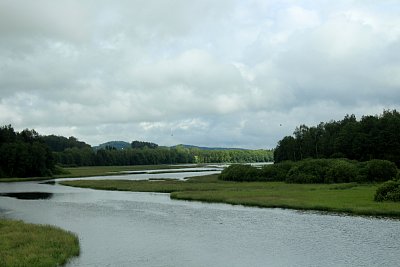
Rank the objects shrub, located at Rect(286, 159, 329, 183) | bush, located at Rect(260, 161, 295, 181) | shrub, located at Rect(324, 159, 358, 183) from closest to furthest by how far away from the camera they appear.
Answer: shrub, located at Rect(324, 159, 358, 183) → shrub, located at Rect(286, 159, 329, 183) → bush, located at Rect(260, 161, 295, 181)

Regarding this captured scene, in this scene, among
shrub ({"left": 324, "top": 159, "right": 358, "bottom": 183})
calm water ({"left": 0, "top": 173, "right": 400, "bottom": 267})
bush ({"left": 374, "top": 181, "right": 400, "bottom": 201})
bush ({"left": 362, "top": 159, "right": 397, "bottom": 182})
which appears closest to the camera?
calm water ({"left": 0, "top": 173, "right": 400, "bottom": 267})

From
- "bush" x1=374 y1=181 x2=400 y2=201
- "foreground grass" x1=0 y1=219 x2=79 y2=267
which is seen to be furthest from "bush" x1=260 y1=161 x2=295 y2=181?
"foreground grass" x1=0 y1=219 x2=79 y2=267

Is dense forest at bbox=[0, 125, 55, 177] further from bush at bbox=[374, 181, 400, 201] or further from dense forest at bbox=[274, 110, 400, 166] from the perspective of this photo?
bush at bbox=[374, 181, 400, 201]

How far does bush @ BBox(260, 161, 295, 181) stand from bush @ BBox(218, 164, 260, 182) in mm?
1764

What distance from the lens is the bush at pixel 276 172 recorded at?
110875 mm

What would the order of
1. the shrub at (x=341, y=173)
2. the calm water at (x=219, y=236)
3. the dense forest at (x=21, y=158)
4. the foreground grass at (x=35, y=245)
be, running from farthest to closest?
the dense forest at (x=21, y=158) → the shrub at (x=341, y=173) → the calm water at (x=219, y=236) → the foreground grass at (x=35, y=245)

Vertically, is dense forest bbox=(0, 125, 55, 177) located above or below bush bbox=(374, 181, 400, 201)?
above

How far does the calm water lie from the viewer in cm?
3131

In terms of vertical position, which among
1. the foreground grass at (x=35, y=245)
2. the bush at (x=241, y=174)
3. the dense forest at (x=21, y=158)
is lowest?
the foreground grass at (x=35, y=245)

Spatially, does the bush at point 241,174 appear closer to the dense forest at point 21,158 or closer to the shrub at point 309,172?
the shrub at point 309,172

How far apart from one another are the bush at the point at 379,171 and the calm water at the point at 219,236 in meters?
41.8

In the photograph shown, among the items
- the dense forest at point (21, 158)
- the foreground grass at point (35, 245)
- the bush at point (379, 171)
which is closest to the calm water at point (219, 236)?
the foreground grass at point (35, 245)

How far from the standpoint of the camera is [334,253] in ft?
108

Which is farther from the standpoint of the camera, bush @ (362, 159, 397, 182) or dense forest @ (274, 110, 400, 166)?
dense forest @ (274, 110, 400, 166)
